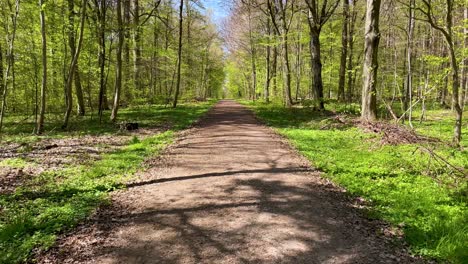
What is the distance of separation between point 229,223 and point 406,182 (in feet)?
13.8

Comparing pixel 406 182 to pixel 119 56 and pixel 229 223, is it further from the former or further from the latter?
pixel 119 56

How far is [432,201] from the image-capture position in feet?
19.1

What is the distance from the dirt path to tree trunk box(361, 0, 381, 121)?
610 cm

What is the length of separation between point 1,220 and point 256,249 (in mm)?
4260

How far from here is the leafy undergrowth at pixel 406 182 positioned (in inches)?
181

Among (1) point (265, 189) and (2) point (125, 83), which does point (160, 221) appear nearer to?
(1) point (265, 189)

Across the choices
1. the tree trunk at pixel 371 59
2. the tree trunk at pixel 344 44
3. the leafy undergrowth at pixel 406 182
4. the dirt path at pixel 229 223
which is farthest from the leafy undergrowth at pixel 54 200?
the tree trunk at pixel 344 44

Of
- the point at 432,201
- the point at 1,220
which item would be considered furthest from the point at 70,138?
the point at 432,201

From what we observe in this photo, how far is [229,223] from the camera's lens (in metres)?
5.16

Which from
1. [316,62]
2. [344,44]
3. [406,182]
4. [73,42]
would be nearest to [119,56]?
[73,42]

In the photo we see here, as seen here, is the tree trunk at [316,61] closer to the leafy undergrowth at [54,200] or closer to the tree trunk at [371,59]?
the tree trunk at [371,59]

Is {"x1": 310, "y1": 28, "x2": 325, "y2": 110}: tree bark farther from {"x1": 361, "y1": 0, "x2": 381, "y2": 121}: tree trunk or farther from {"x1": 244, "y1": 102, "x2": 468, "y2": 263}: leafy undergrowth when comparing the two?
{"x1": 244, "y1": 102, "x2": 468, "y2": 263}: leafy undergrowth

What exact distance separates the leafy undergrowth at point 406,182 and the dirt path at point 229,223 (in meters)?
0.48

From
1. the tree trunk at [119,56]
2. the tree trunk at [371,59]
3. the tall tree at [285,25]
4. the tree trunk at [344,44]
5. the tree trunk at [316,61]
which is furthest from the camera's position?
the tree trunk at [344,44]
